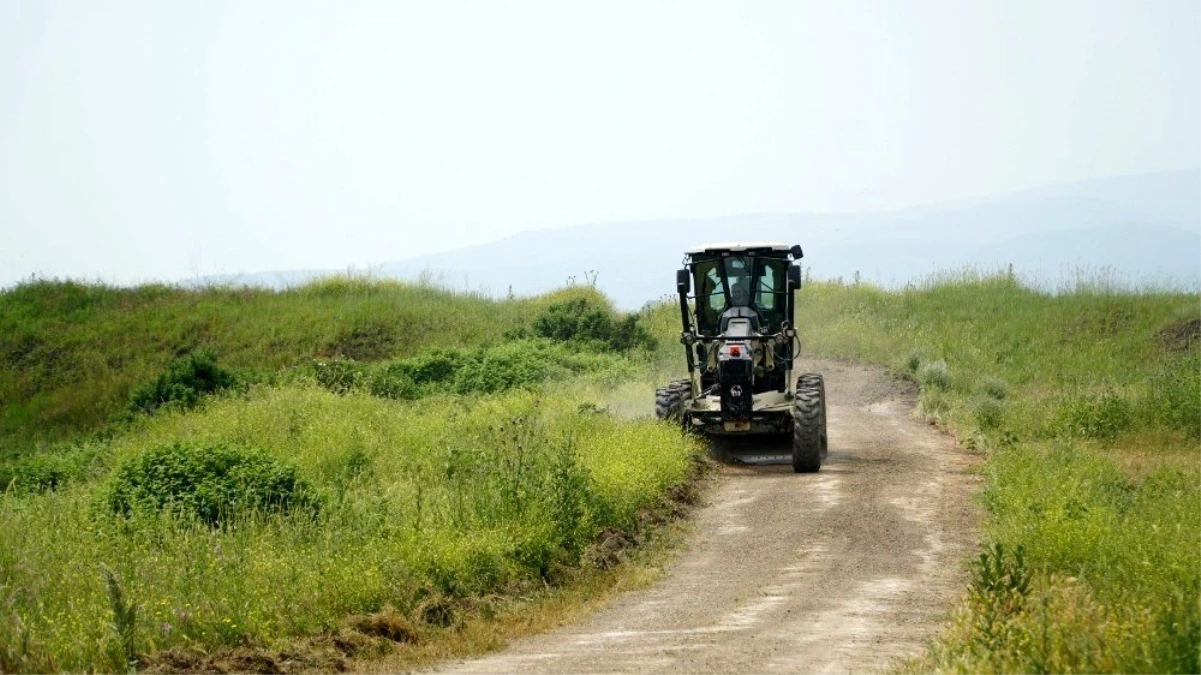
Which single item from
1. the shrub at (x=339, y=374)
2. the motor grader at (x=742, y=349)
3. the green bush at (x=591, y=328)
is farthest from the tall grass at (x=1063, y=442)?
the shrub at (x=339, y=374)

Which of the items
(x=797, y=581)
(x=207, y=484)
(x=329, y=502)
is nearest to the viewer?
(x=797, y=581)

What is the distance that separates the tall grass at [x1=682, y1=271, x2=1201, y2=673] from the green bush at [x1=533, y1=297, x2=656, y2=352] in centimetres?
560

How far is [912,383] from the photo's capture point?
33.9 metres

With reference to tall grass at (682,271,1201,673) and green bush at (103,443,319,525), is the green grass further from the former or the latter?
tall grass at (682,271,1201,673)

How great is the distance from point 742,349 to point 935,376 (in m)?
13.2

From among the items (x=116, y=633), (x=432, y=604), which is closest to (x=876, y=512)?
(x=432, y=604)

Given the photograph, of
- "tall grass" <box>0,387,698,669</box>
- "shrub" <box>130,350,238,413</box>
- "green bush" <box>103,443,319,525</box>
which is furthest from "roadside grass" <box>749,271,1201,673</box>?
"shrub" <box>130,350,238,413</box>

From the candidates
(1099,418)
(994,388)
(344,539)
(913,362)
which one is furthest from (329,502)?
(913,362)

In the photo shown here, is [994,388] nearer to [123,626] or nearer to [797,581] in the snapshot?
[797,581]

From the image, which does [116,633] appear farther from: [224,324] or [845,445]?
[224,324]

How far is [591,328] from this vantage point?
3869cm

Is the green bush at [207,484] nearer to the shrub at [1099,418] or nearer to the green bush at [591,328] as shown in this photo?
the shrub at [1099,418]

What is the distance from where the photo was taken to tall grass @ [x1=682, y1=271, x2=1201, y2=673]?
8.21 meters

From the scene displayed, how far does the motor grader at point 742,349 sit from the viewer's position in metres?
21.0
